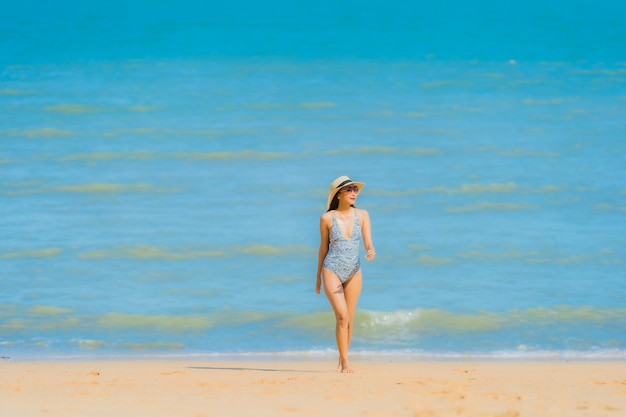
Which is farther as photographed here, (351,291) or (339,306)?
(351,291)

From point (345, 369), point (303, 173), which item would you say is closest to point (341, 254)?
point (345, 369)

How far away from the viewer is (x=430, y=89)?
941 inches

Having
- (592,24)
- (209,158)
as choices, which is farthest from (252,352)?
(592,24)

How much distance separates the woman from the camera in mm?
6727

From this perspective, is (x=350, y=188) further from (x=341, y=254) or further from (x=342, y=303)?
(x=342, y=303)

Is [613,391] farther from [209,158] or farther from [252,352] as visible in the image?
[209,158]

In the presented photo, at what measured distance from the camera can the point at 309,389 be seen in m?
5.96

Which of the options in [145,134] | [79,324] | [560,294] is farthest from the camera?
[145,134]

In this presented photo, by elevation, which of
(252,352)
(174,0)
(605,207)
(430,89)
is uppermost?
(174,0)

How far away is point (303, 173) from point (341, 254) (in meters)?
10.4

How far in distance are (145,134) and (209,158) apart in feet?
8.02

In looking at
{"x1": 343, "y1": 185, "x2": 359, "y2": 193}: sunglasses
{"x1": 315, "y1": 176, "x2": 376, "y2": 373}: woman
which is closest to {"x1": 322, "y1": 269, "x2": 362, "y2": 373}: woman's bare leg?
{"x1": 315, "y1": 176, "x2": 376, "y2": 373}: woman

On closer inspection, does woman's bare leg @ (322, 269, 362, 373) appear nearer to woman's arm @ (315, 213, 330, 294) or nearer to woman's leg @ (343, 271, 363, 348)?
woman's leg @ (343, 271, 363, 348)

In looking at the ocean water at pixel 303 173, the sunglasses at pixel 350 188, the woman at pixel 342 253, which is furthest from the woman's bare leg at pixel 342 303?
the ocean water at pixel 303 173
